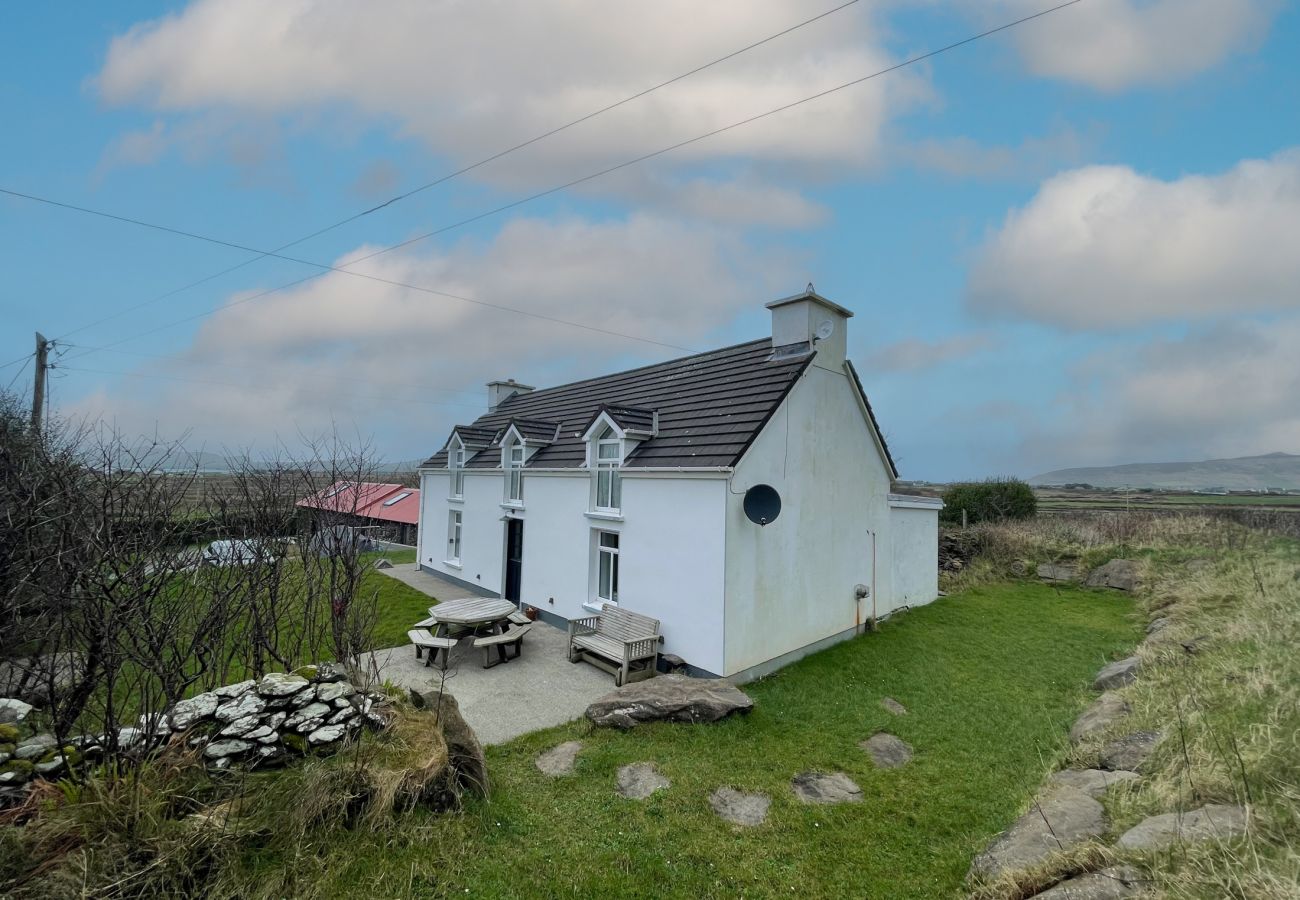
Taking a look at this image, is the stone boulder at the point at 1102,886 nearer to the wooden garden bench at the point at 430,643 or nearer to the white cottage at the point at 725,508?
the white cottage at the point at 725,508

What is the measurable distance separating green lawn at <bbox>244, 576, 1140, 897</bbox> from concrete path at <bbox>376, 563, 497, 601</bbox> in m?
10.0

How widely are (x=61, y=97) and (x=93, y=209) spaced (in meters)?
2.61

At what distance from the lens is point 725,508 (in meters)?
9.44

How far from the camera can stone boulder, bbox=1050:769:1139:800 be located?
16.4 ft

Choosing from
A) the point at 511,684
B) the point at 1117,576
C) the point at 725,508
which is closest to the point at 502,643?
the point at 511,684

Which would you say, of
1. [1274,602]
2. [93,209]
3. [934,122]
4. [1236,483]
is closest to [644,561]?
[934,122]

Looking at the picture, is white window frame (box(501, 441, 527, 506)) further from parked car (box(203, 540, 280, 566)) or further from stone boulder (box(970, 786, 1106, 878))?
stone boulder (box(970, 786, 1106, 878))

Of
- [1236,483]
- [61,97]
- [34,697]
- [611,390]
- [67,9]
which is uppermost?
[67,9]

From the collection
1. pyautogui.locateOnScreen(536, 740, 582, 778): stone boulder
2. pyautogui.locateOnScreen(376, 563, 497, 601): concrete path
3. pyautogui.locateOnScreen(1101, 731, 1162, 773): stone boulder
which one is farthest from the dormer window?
pyautogui.locateOnScreen(1101, 731, 1162, 773): stone boulder

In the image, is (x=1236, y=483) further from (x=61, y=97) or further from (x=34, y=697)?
(x=61, y=97)

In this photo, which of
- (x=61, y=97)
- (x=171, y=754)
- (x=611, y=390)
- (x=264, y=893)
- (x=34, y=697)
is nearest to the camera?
(x=264, y=893)

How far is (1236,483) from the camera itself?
16609mm

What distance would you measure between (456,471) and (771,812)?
50.0 feet

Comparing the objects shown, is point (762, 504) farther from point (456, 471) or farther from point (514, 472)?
point (456, 471)
